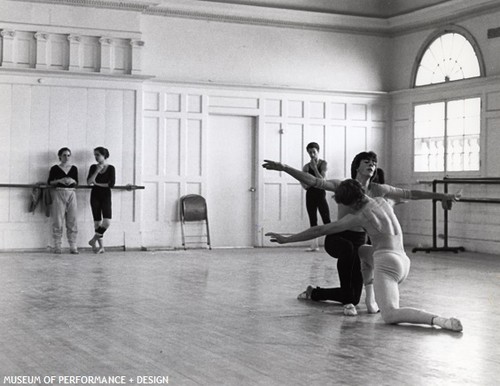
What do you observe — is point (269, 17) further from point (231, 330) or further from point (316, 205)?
point (231, 330)

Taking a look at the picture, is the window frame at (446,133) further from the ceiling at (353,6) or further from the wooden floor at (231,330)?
the wooden floor at (231,330)

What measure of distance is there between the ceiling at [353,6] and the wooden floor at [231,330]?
242 inches

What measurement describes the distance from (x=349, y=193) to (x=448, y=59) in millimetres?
8987

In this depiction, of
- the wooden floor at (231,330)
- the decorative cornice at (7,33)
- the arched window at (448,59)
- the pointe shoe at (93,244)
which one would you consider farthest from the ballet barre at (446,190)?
the decorative cornice at (7,33)

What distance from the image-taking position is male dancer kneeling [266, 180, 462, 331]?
6.43 metres

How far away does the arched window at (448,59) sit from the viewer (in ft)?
46.3

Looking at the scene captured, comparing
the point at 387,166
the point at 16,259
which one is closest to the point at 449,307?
the point at 16,259

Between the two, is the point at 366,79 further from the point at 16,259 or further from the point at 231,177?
the point at 16,259

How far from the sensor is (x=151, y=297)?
26.6 feet

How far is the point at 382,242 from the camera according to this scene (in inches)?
259

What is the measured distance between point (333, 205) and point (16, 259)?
6.33m

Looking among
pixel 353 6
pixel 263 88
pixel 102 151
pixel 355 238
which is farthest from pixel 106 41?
pixel 355 238

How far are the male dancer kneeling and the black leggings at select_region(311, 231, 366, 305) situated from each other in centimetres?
74

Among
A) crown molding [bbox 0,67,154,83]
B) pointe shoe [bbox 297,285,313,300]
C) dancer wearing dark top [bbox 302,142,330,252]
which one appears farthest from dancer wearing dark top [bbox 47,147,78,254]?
pointe shoe [bbox 297,285,313,300]
